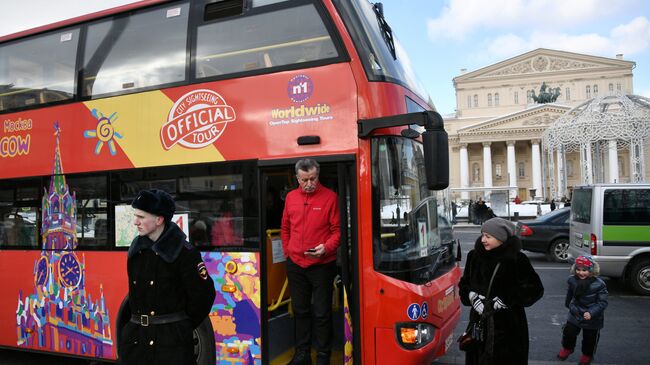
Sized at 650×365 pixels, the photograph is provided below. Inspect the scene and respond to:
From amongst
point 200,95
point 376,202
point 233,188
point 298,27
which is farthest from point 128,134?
point 376,202

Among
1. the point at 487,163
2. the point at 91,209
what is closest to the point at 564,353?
the point at 91,209

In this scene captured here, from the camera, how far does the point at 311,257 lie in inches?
162

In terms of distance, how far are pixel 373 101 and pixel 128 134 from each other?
2472 mm

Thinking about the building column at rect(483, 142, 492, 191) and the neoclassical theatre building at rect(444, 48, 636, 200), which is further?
the building column at rect(483, 142, 492, 191)

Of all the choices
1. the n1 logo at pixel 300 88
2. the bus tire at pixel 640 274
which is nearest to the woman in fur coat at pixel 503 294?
the n1 logo at pixel 300 88

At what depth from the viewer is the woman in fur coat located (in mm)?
3598

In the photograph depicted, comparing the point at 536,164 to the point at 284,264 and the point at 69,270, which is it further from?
the point at 69,270

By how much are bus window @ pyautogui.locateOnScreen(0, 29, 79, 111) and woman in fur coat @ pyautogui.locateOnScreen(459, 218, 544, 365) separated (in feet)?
14.6

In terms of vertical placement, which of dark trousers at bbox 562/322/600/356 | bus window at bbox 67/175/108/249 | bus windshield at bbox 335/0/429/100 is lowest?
dark trousers at bbox 562/322/600/356

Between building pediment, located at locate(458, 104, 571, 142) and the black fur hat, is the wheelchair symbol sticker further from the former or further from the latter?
building pediment, located at locate(458, 104, 571, 142)

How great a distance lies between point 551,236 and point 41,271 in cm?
1198

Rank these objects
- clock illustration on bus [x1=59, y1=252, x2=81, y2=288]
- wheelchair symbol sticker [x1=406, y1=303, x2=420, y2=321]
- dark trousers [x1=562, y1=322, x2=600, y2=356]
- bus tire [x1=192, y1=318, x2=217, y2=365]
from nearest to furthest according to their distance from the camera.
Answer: wheelchair symbol sticker [x1=406, y1=303, x2=420, y2=321] → bus tire [x1=192, y1=318, x2=217, y2=365] → clock illustration on bus [x1=59, y1=252, x2=81, y2=288] → dark trousers [x1=562, y1=322, x2=600, y2=356]

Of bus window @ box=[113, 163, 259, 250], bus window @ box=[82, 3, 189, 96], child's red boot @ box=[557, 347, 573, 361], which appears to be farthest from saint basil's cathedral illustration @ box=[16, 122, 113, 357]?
child's red boot @ box=[557, 347, 573, 361]

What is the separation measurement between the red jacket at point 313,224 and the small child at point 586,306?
311 cm
